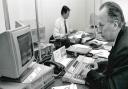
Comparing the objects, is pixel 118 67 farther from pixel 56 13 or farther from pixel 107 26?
pixel 56 13

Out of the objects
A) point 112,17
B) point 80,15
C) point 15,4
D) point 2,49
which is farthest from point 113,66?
point 80,15

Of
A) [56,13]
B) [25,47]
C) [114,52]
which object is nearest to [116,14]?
[114,52]

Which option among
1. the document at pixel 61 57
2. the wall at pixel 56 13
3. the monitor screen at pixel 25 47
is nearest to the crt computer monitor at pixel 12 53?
the monitor screen at pixel 25 47

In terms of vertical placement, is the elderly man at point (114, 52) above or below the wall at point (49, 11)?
below

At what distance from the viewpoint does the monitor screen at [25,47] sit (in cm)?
135

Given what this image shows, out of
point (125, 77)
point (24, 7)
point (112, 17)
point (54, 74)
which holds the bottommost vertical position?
point (54, 74)

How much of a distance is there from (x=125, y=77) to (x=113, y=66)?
120mm

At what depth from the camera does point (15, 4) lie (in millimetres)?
3365

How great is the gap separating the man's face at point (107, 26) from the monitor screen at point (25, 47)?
1.96 ft

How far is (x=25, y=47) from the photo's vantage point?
143 centimetres

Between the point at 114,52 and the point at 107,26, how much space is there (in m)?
0.22

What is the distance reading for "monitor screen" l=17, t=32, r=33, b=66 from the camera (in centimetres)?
135

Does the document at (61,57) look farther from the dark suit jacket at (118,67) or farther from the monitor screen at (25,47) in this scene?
the dark suit jacket at (118,67)

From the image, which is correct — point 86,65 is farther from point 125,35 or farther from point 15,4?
point 15,4
